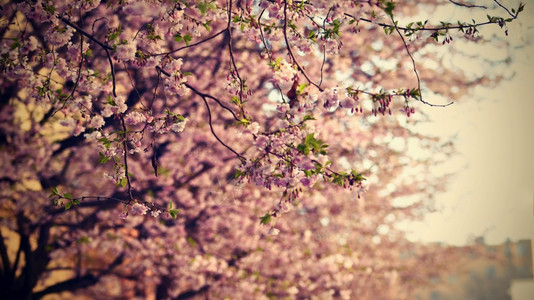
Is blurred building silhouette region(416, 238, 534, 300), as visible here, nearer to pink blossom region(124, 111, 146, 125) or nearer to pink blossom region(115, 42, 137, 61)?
pink blossom region(124, 111, 146, 125)

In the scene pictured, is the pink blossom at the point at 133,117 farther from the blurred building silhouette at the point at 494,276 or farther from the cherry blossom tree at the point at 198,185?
the blurred building silhouette at the point at 494,276

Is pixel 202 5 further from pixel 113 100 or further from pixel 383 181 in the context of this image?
pixel 383 181

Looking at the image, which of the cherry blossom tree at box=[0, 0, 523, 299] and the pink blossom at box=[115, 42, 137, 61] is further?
the cherry blossom tree at box=[0, 0, 523, 299]

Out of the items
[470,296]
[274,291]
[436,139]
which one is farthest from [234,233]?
[470,296]

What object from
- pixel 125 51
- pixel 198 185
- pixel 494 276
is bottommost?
pixel 125 51

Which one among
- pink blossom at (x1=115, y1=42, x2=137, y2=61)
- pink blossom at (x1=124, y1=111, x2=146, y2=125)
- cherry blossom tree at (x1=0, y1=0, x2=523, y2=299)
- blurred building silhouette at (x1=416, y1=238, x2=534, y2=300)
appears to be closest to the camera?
pink blossom at (x1=115, y1=42, x2=137, y2=61)

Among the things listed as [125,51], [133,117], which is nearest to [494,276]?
[133,117]

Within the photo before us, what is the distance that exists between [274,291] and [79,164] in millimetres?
5584

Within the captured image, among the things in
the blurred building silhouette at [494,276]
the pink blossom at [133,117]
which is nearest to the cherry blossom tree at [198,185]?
the pink blossom at [133,117]

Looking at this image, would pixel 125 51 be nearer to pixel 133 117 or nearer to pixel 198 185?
pixel 133 117

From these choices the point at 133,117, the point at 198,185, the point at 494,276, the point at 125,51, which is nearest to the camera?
the point at 125,51

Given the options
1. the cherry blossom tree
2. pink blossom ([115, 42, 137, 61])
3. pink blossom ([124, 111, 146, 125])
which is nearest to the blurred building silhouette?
the cherry blossom tree

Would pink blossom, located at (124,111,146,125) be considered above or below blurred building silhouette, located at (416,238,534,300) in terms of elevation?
below

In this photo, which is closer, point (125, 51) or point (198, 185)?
point (125, 51)
